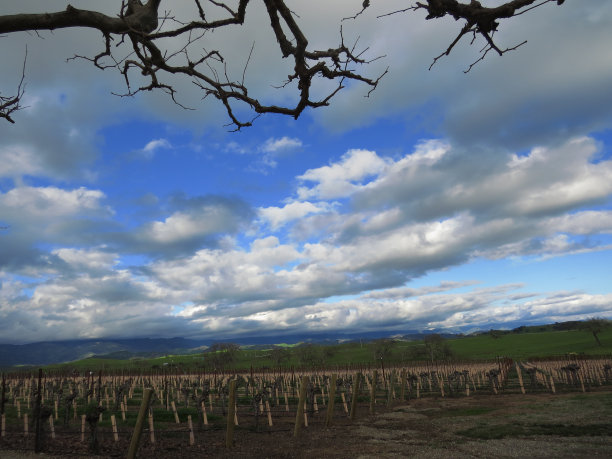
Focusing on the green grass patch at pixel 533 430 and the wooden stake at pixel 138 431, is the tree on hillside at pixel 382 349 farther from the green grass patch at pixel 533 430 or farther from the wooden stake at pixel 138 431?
the wooden stake at pixel 138 431

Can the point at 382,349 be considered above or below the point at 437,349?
above

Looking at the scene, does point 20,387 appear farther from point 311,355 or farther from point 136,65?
point 311,355

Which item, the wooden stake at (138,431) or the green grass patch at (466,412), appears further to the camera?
the green grass patch at (466,412)

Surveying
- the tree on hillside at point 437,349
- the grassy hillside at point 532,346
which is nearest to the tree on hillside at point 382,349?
the tree on hillside at point 437,349

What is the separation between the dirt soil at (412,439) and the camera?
1133cm

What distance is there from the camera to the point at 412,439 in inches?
542

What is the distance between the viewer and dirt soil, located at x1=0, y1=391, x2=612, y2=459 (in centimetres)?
1133

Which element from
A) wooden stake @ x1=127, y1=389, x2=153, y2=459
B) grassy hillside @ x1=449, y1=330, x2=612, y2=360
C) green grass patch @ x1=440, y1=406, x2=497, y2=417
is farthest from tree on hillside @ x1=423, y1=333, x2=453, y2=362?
wooden stake @ x1=127, y1=389, x2=153, y2=459

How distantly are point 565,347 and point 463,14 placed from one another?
324 feet

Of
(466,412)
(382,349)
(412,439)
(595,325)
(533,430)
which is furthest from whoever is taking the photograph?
(382,349)

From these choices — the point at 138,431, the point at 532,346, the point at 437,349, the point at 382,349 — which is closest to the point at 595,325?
the point at 532,346

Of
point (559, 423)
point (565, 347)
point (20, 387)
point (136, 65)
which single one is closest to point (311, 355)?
point (565, 347)

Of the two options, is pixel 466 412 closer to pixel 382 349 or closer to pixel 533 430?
pixel 533 430

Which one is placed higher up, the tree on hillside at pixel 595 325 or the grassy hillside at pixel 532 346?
the tree on hillside at pixel 595 325
